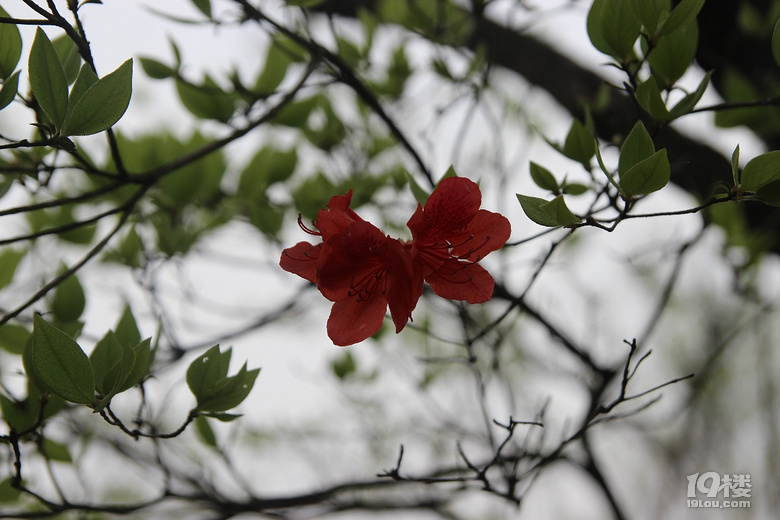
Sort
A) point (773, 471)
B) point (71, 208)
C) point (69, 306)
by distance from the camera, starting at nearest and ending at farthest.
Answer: point (69, 306)
point (71, 208)
point (773, 471)

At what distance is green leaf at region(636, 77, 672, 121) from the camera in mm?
676

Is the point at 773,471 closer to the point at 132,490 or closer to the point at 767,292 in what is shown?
the point at 767,292

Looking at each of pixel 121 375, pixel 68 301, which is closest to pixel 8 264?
pixel 68 301

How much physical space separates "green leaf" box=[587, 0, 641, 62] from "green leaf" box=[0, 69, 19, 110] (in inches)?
25.0

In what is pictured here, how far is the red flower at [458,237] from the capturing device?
25.2 inches

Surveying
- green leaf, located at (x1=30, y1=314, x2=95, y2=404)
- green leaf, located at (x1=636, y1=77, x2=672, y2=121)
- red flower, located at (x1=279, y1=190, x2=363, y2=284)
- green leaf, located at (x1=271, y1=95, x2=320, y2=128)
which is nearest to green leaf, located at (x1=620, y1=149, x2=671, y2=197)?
green leaf, located at (x1=636, y1=77, x2=672, y2=121)

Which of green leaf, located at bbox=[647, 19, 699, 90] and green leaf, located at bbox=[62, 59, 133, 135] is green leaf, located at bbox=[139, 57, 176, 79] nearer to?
green leaf, located at bbox=[62, 59, 133, 135]

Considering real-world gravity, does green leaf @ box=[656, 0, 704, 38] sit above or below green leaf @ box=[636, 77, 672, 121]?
above

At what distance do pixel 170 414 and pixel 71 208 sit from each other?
108 centimetres

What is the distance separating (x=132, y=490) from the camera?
8.30 feet

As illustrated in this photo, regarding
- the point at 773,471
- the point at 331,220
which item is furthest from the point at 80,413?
the point at 773,471

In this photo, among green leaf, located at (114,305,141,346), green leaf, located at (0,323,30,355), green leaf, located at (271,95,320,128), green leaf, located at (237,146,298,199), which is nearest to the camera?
green leaf, located at (114,305,141,346)

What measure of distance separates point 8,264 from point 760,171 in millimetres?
1108

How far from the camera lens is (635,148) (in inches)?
24.0
